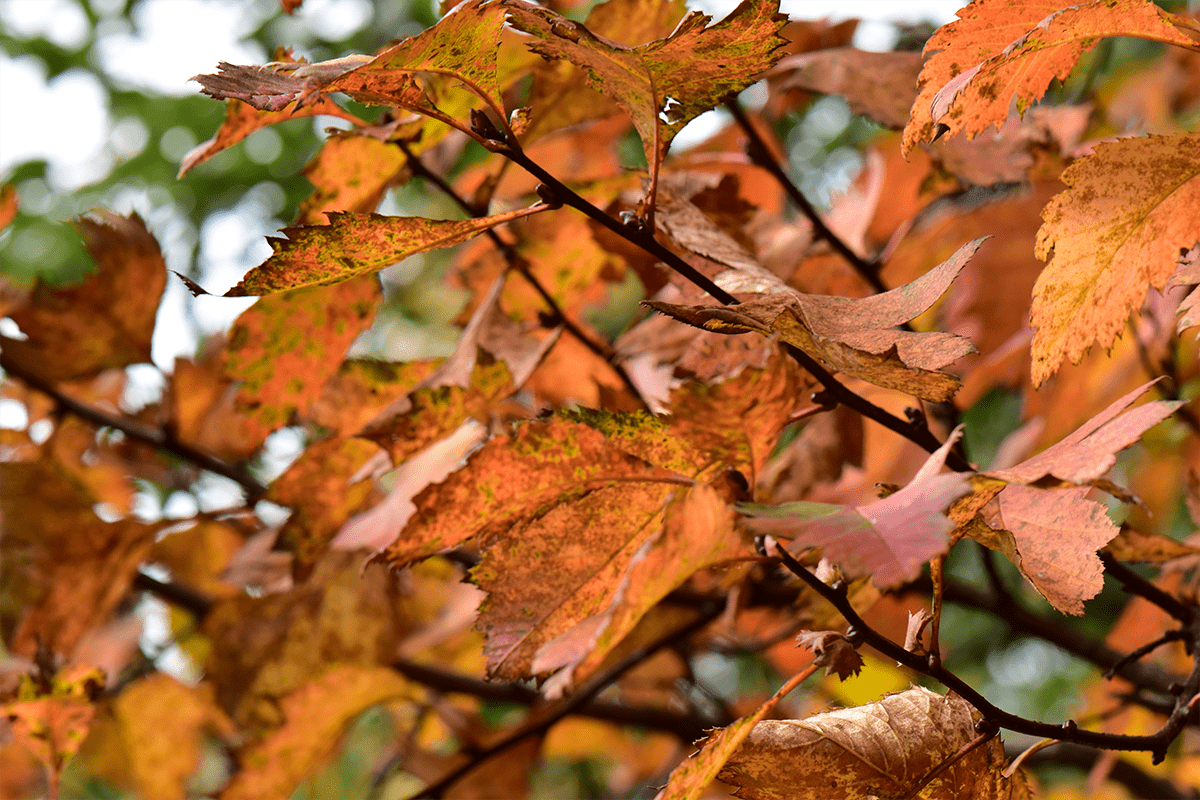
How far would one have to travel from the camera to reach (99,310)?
0.79 metres

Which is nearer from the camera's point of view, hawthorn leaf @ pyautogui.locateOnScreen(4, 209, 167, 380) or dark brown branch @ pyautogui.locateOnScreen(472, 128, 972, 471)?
dark brown branch @ pyautogui.locateOnScreen(472, 128, 972, 471)

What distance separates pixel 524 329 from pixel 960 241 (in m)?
0.43

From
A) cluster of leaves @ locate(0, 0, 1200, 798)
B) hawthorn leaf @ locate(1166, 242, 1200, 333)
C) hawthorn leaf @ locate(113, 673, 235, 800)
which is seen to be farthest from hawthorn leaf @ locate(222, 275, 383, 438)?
hawthorn leaf @ locate(113, 673, 235, 800)

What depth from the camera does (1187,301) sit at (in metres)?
0.38

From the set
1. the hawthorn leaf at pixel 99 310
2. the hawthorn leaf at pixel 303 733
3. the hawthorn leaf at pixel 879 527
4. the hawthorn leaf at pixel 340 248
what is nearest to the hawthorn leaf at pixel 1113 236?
the hawthorn leaf at pixel 879 527

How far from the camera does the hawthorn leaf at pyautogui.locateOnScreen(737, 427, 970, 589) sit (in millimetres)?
257

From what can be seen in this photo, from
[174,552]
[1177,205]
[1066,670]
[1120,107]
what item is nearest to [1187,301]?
[1177,205]

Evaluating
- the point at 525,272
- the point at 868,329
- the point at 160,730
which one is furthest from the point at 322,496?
the point at 160,730

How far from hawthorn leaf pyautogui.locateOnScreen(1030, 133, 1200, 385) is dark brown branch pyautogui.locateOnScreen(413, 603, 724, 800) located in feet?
1.33

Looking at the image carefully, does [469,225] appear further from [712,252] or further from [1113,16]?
[1113,16]

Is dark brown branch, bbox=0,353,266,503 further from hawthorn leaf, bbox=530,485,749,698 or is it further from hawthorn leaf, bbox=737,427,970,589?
hawthorn leaf, bbox=737,427,970,589

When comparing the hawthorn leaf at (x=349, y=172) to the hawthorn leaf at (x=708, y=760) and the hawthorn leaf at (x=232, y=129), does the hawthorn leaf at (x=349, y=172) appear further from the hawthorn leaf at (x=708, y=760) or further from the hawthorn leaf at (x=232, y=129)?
the hawthorn leaf at (x=708, y=760)

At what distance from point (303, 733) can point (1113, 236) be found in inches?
23.2

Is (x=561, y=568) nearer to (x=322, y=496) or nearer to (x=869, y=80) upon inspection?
(x=322, y=496)
